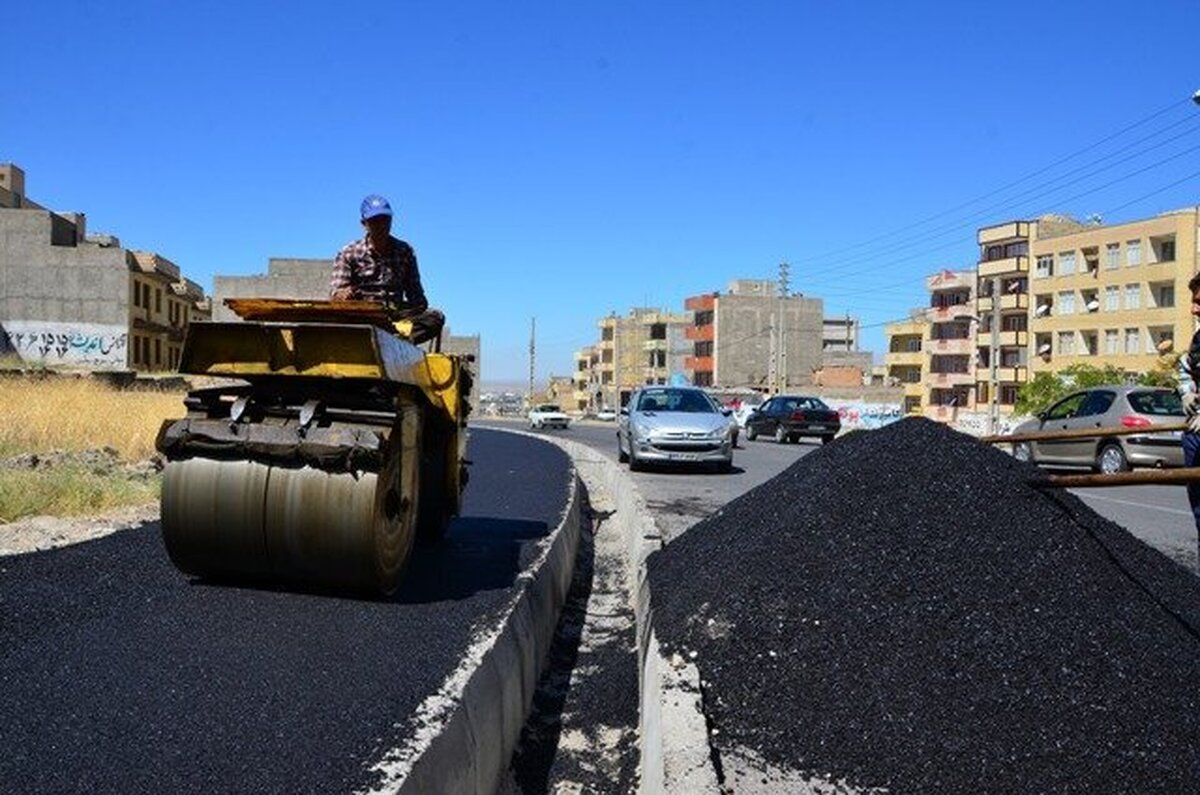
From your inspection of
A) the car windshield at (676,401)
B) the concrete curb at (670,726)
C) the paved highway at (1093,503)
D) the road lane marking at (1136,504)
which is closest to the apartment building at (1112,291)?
the car windshield at (676,401)

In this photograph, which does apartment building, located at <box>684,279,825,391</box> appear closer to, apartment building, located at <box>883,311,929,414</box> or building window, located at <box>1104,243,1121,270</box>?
apartment building, located at <box>883,311,929,414</box>

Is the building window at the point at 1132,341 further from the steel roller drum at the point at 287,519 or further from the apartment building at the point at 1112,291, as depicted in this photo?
the steel roller drum at the point at 287,519

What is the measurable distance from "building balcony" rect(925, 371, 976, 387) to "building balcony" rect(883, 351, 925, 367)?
4.45 meters

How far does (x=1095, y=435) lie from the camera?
5.20 meters

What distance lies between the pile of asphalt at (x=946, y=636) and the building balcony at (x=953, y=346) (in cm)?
6913

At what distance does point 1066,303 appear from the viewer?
62.5m

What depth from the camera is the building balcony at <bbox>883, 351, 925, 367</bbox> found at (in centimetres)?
8019

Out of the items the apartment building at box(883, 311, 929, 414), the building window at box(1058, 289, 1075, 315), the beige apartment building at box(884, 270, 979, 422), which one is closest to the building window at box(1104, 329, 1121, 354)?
the building window at box(1058, 289, 1075, 315)

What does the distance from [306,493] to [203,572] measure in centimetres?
91

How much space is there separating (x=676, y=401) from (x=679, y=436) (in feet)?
5.73

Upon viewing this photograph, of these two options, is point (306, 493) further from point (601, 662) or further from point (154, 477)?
point (154, 477)

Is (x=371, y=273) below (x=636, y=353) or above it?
below

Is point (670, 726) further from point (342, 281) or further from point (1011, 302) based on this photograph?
point (1011, 302)

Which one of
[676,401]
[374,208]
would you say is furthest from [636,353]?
[374,208]
